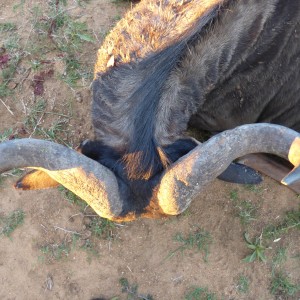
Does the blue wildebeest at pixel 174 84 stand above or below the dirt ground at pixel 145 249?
above

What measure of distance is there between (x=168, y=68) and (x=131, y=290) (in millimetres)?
3048

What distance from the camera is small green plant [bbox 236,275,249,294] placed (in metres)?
6.10

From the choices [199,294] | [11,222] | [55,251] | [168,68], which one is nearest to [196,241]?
[199,294]

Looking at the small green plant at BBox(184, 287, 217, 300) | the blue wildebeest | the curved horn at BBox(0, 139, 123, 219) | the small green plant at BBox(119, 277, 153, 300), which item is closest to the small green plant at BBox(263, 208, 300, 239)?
the small green plant at BBox(184, 287, 217, 300)

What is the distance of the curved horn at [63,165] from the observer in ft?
12.5

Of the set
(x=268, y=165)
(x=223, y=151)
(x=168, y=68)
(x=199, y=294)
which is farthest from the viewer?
(x=199, y=294)

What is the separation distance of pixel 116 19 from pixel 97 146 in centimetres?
→ 315

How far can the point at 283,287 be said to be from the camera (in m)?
6.11

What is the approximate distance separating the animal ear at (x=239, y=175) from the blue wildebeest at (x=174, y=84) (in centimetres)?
5

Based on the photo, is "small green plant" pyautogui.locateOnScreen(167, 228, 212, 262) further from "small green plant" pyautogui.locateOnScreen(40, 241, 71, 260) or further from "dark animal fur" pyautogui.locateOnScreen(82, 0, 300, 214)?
"dark animal fur" pyautogui.locateOnScreen(82, 0, 300, 214)

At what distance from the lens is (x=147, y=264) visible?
20.1 ft

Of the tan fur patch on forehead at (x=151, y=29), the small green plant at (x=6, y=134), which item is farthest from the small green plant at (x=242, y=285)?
the small green plant at (x=6, y=134)

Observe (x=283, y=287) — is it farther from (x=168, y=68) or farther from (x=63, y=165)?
(x=63, y=165)

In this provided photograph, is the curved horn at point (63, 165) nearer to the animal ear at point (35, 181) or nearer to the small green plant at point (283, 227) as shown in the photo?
the animal ear at point (35, 181)
